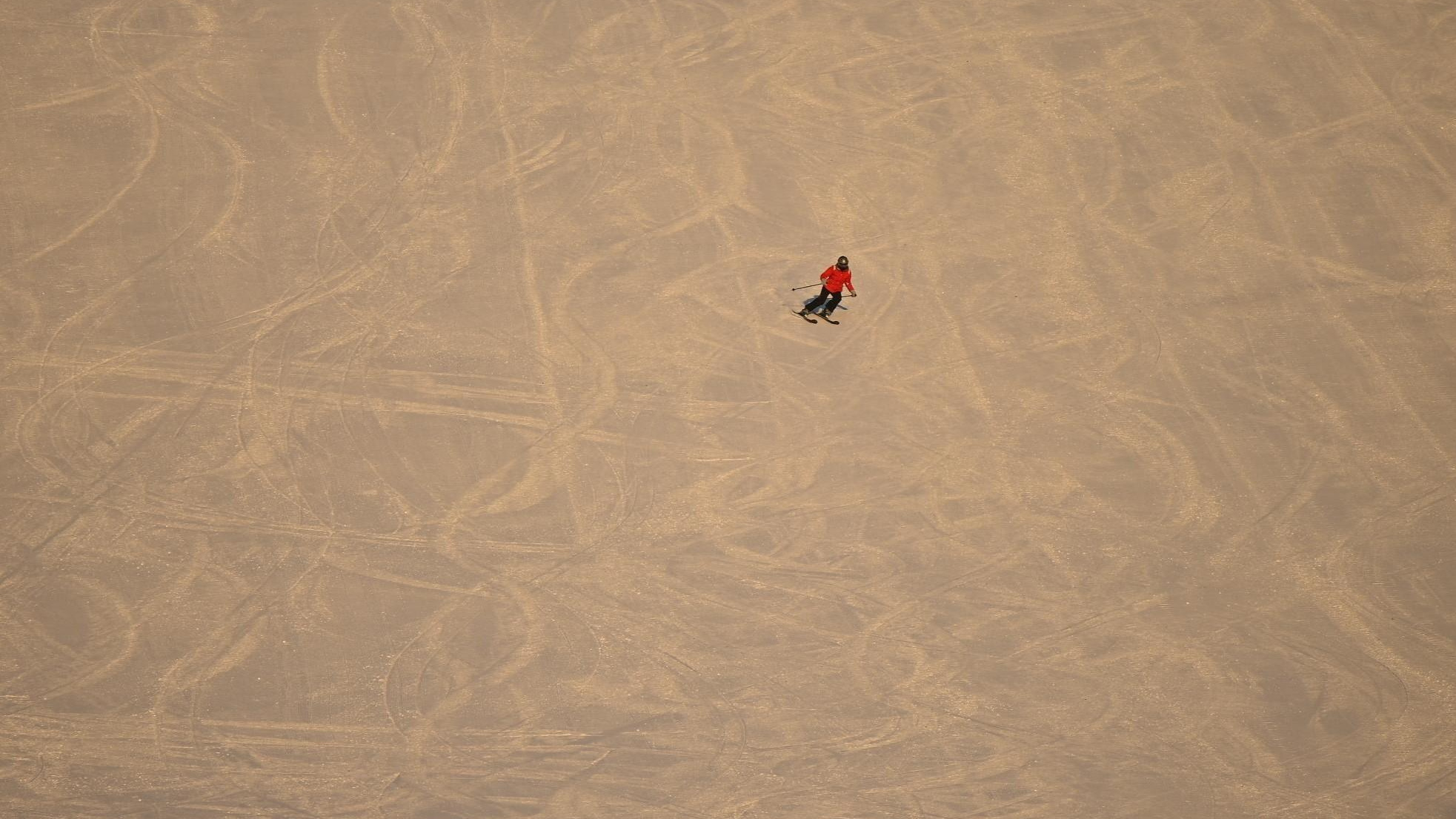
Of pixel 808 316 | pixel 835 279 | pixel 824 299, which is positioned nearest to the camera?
pixel 835 279

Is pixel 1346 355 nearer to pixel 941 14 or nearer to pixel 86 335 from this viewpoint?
pixel 941 14

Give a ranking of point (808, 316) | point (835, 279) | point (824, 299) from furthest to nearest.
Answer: point (808, 316)
point (824, 299)
point (835, 279)

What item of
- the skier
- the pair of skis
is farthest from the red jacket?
the pair of skis

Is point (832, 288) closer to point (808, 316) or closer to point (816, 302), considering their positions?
point (816, 302)

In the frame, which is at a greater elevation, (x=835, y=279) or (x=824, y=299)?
(x=835, y=279)

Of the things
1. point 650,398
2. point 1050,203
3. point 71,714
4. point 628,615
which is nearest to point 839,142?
point 1050,203

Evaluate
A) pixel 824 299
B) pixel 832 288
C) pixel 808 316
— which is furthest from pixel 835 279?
pixel 808 316

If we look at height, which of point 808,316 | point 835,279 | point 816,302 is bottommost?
point 808,316

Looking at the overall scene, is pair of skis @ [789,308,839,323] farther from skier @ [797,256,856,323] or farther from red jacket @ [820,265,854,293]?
red jacket @ [820,265,854,293]
